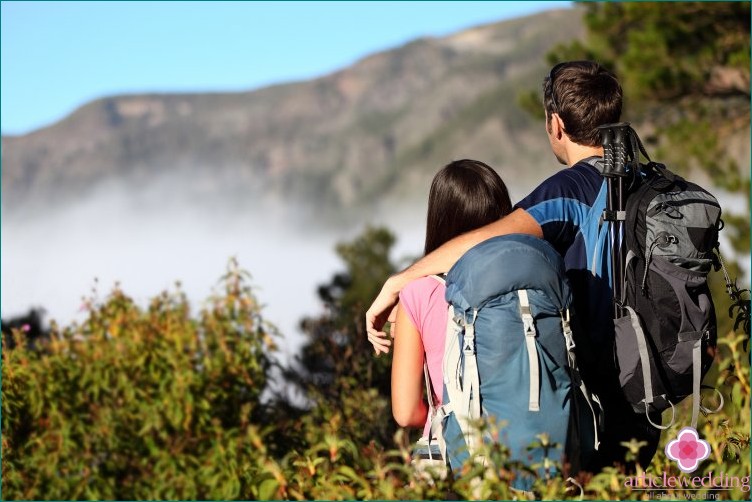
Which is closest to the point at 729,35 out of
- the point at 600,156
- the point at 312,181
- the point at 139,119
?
the point at 600,156

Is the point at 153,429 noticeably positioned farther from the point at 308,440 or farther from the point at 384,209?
the point at 384,209

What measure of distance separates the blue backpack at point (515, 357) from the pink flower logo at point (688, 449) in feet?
1.08

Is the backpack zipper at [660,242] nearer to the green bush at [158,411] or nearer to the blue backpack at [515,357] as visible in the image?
the blue backpack at [515,357]

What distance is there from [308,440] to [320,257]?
113m

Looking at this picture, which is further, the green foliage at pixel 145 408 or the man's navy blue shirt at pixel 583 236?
the green foliage at pixel 145 408

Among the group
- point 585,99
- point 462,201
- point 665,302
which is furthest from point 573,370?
point 585,99

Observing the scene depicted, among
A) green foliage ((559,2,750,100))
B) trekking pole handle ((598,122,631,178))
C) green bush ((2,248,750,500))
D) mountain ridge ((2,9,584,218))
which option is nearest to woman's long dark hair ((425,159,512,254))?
trekking pole handle ((598,122,631,178))

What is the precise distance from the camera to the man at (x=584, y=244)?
2.98 metres

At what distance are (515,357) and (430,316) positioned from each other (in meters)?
0.33

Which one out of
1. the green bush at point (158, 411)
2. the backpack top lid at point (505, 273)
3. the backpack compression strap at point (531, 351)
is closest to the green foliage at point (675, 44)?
the green bush at point (158, 411)

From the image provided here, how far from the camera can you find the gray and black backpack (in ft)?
9.68

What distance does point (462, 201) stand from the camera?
3.07 m

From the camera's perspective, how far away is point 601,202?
3.08 metres

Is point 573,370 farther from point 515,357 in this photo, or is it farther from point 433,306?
point 433,306
